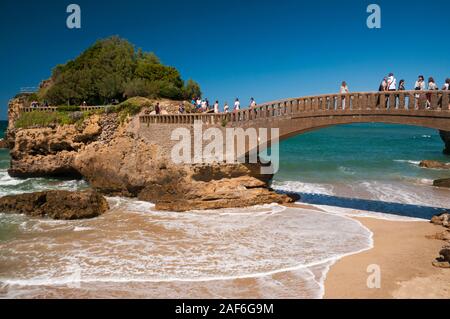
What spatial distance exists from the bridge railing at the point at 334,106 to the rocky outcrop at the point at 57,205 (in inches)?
224

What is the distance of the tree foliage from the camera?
1021 inches

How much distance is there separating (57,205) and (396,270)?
44.9 feet

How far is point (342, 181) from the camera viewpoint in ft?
88.2

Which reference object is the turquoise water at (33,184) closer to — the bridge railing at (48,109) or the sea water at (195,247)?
the bridge railing at (48,109)

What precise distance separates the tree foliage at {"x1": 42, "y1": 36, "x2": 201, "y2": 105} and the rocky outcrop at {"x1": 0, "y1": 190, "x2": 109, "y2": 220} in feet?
31.5

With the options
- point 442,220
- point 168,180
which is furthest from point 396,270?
point 168,180

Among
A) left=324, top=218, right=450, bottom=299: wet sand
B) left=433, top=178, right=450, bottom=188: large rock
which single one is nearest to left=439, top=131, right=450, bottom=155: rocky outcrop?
left=433, top=178, right=450, bottom=188: large rock

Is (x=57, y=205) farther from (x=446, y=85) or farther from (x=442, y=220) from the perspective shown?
(x=446, y=85)

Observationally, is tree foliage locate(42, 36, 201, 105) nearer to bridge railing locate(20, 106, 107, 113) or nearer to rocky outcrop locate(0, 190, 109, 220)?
bridge railing locate(20, 106, 107, 113)

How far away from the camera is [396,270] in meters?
10.8

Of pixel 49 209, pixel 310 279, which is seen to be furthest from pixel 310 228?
pixel 49 209

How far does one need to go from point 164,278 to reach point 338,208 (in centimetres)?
1049

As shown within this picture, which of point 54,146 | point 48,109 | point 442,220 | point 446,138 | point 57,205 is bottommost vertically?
point 442,220

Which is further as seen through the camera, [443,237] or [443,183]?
[443,183]
